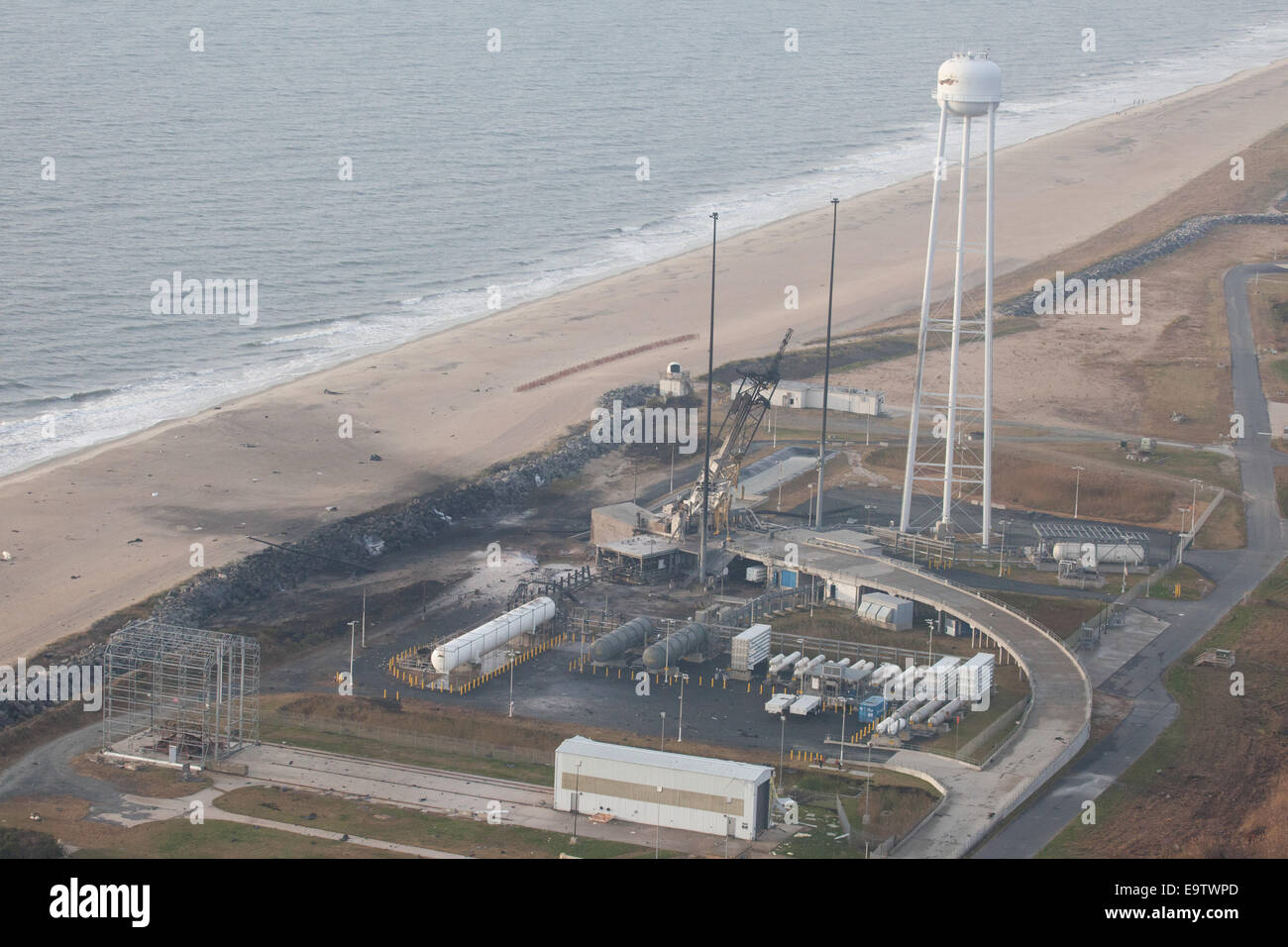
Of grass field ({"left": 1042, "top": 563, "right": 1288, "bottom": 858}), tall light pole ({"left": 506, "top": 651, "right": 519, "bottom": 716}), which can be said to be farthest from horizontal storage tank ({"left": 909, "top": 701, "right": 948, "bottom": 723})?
tall light pole ({"left": 506, "top": 651, "right": 519, "bottom": 716})

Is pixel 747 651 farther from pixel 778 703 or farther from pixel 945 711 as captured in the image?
pixel 945 711

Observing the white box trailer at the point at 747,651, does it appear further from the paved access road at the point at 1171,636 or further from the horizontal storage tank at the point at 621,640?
the paved access road at the point at 1171,636

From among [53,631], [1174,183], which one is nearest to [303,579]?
[53,631]

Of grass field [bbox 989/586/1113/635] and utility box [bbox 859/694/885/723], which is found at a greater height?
grass field [bbox 989/586/1113/635]

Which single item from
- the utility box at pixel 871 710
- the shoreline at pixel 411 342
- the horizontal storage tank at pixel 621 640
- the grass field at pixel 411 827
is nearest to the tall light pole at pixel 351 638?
the horizontal storage tank at pixel 621 640

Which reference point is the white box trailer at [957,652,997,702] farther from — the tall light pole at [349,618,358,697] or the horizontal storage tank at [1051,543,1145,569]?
the tall light pole at [349,618,358,697]

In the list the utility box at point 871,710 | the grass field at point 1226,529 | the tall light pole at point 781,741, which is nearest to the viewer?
the tall light pole at point 781,741

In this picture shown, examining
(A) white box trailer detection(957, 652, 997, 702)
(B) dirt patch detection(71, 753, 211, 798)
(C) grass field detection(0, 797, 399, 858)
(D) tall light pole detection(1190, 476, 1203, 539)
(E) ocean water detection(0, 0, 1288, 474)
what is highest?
(E) ocean water detection(0, 0, 1288, 474)
